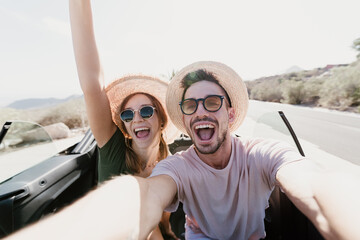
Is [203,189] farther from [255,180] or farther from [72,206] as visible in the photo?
[72,206]

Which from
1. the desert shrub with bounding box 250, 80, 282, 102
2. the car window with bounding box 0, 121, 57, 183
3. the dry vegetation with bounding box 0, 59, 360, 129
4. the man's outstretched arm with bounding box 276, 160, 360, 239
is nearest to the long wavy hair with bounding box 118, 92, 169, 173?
the car window with bounding box 0, 121, 57, 183

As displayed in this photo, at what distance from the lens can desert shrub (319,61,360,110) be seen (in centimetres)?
1827

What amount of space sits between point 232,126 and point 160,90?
95cm

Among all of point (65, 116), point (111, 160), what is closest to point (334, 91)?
point (111, 160)

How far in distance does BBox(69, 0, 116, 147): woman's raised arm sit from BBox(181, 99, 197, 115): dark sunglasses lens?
0.75 meters

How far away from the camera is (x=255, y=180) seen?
1.49 m

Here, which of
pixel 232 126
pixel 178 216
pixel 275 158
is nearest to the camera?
pixel 275 158

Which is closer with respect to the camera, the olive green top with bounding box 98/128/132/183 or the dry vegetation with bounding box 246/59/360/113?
the olive green top with bounding box 98/128/132/183

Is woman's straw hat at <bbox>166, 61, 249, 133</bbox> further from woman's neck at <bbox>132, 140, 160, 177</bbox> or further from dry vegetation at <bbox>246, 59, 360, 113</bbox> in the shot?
dry vegetation at <bbox>246, 59, 360, 113</bbox>

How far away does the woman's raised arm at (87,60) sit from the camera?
1670 mm

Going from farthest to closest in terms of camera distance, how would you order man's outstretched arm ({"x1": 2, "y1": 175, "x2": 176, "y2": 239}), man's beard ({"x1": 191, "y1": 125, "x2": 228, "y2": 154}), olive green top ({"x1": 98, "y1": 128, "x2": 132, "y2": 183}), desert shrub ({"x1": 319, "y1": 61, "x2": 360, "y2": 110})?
desert shrub ({"x1": 319, "y1": 61, "x2": 360, "y2": 110})
olive green top ({"x1": 98, "y1": 128, "x2": 132, "y2": 183})
man's beard ({"x1": 191, "y1": 125, "x2": 228, "y2": 154})
man's outstretched arm ({"x1": 2, "y1": 175, "x2": 176, "y2": 239})

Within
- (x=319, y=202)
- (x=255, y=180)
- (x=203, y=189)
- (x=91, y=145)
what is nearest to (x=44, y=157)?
(x=91, y=145)

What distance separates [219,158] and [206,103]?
1.64ft

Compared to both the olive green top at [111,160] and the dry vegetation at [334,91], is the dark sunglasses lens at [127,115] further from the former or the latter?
the dry vegetation at [334,91]
